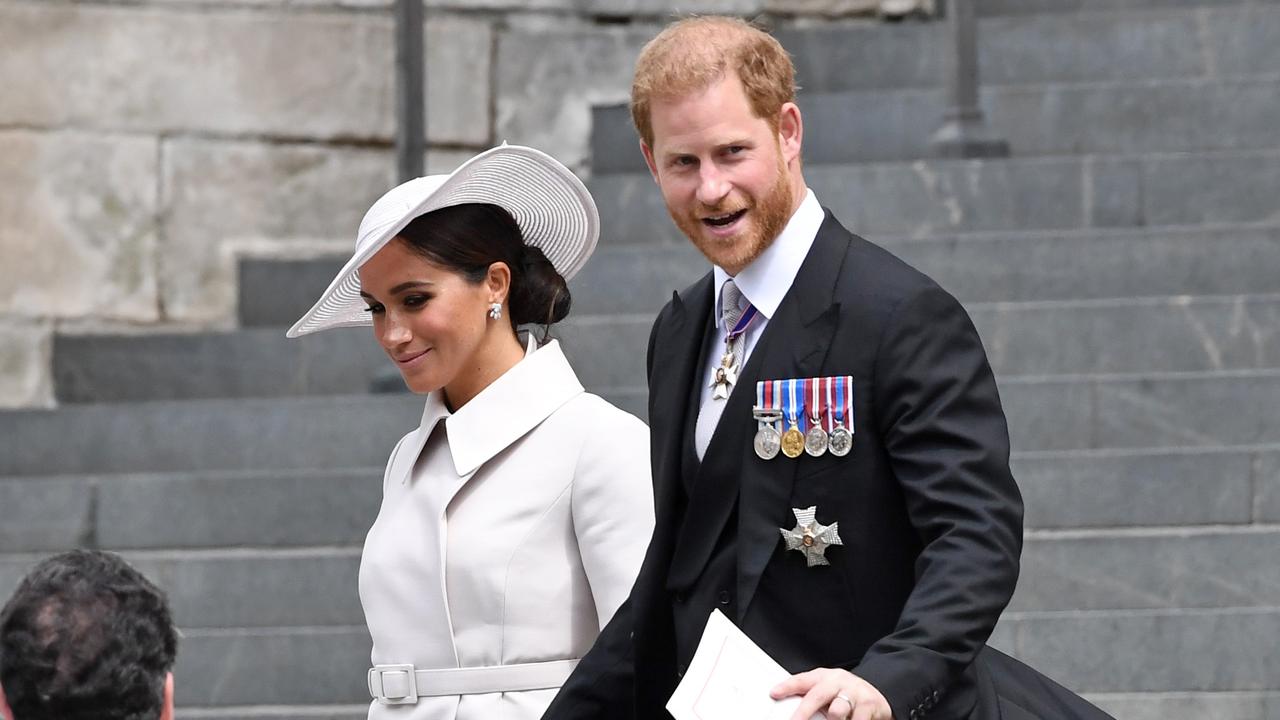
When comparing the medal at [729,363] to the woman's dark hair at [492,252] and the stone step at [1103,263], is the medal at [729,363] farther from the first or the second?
the stone step at [1103,263]

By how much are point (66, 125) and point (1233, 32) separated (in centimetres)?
448

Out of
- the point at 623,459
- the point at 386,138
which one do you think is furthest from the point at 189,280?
the point at 623,459

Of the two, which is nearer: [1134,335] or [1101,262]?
[1134,335]

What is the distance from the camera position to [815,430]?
2555 mm

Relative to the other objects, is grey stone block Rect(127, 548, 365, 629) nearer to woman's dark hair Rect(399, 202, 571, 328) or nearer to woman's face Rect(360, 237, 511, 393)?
woman's dark hair Rect(399, 202, 571, 328)

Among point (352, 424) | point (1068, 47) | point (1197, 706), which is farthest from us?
point (1068, 47)

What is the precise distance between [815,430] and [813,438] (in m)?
0.01

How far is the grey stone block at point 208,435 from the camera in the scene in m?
6.58

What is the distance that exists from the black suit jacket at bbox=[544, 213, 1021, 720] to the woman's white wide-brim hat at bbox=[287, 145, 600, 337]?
30.0 inches

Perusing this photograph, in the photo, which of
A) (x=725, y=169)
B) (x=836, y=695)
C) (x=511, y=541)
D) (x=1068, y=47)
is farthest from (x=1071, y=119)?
(x=836, y=695)

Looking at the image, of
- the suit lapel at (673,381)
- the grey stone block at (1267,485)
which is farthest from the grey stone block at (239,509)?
the suit lapel at (673,381)

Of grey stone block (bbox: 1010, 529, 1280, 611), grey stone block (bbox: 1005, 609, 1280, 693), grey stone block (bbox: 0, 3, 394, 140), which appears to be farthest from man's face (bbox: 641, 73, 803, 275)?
grey stone block (bbox: 0, 3, 394, 140)

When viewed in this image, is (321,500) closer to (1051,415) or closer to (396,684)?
(1051,415)

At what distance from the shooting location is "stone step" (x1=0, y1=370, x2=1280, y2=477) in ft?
19.7
